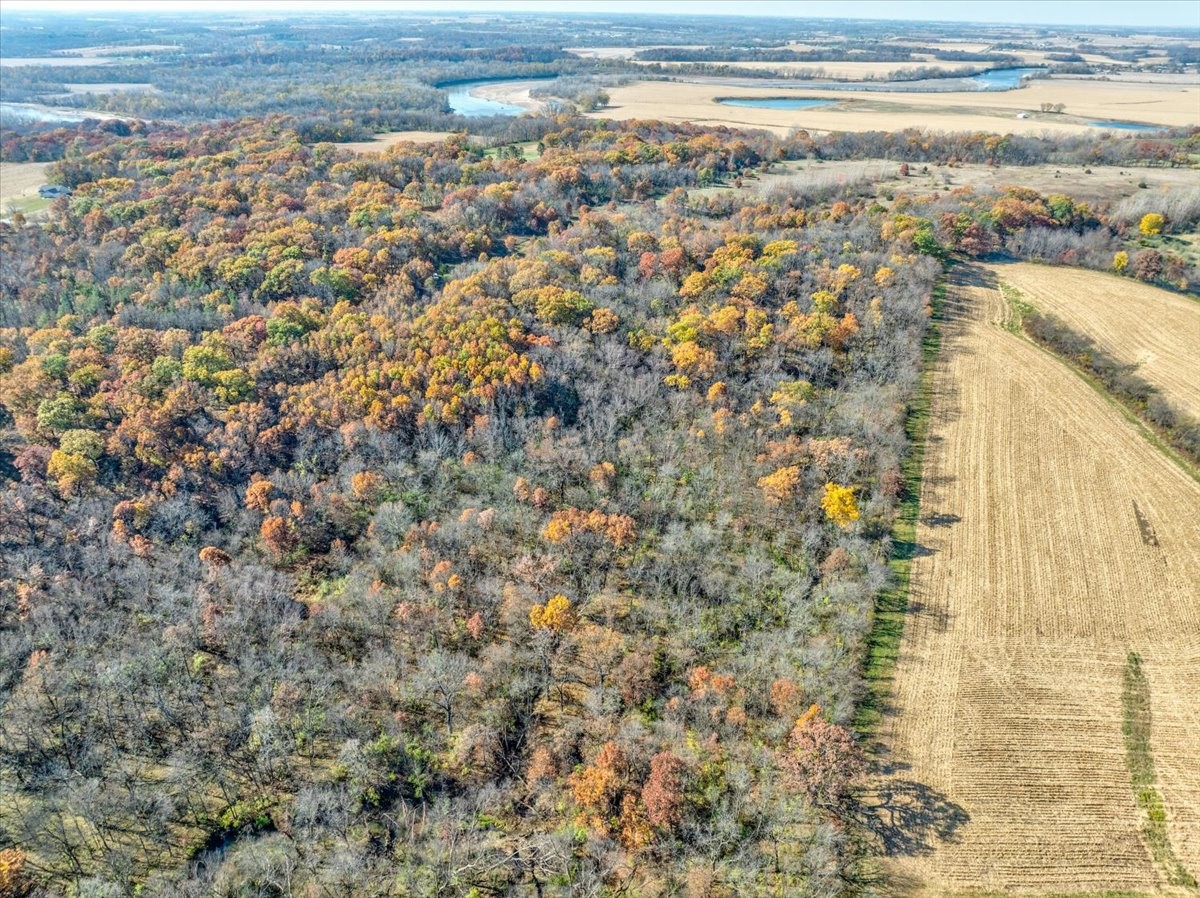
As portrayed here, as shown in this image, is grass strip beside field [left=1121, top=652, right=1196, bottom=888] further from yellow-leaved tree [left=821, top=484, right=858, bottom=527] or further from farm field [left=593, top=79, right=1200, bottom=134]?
farm field [left=593, top=79, right=1200, bottom=134]

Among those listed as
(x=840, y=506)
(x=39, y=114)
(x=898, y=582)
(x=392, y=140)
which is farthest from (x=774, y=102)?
(x=39, y=114)

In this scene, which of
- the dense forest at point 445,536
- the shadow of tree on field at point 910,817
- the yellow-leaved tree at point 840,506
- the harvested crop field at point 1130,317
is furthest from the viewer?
the harvested crop field at point 1130,317

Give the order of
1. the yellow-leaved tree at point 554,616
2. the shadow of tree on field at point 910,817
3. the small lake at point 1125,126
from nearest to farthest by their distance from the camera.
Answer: the shadow of tree on field at point 910,817 → the yellow-leaved tree at point 554,616 → the small lake at point 1125,126

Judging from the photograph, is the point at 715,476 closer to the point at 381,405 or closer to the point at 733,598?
the point at 733,598

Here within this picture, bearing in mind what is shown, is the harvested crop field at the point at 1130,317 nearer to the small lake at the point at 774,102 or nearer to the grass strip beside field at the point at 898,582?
the grass strip beside field at the point at 898,582

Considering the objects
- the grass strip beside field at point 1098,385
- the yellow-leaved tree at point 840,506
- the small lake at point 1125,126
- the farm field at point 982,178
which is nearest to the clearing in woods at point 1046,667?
the grass strip beside field at point 1098,385

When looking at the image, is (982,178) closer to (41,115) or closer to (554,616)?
(554,616)

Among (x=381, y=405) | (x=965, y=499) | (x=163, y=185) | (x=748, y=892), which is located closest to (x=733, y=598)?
(x=748, y=892)
